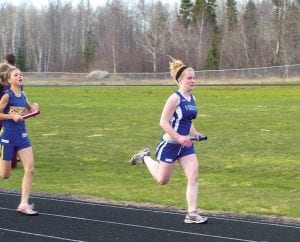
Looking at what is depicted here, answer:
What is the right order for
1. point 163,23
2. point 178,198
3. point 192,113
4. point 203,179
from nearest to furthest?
point 192,113 < point 178,198 < point 203,179 < point 163,23

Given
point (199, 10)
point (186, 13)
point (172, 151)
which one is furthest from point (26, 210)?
point (186, 13)

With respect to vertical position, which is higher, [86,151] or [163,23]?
[163,23]

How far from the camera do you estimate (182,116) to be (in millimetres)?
7234

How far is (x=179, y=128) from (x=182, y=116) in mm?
145

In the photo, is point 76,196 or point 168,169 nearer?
point 168,169

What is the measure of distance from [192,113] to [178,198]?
2387 millimetres

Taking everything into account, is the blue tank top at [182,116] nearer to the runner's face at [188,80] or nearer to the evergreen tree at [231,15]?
the runner's face at [188,80]

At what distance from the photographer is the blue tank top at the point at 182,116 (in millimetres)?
7219

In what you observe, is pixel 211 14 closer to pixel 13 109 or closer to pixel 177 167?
pixel 177 167

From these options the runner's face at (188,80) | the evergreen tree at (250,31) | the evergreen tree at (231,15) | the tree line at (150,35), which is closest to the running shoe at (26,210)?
the runner's face at (188,80)

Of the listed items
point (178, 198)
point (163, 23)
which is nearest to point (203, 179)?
point (178, 198)

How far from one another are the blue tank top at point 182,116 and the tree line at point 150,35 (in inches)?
2932

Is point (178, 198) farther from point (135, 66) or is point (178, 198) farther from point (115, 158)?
point (135, 66)

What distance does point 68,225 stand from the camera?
7434 mm
